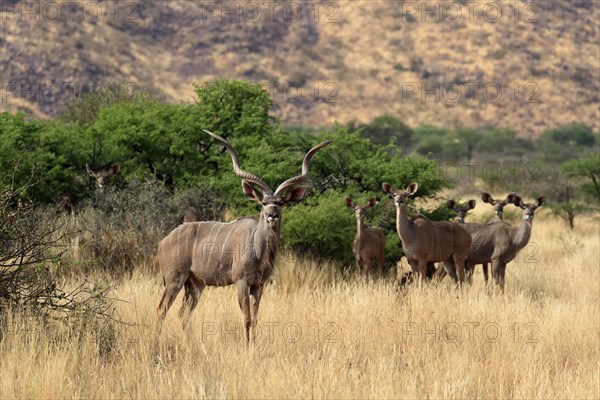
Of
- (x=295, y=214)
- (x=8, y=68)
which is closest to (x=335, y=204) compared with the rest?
(x=295, y=214)

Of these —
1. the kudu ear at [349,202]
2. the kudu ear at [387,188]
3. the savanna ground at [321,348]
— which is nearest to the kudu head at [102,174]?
the savanna ground at [321,348]

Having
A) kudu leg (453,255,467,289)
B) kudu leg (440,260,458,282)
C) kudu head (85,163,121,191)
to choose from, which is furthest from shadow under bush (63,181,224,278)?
kudu leg (453,255,467,289)

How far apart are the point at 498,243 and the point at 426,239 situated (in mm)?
→ 1743

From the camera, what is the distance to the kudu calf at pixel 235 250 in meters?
8.02

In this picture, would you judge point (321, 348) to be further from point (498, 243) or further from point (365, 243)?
point (498, 243)

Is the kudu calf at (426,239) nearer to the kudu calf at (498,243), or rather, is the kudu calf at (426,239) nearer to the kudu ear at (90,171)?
the kudu calf at (498,243)

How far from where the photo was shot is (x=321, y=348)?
24.8 feet

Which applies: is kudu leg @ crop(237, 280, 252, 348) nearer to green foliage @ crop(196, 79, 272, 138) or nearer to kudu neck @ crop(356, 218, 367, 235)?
kudu neck @ crop(356, 218, 367, 235)

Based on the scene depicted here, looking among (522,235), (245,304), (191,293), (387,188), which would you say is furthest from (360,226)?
(245,304)

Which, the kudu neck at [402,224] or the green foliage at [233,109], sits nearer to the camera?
the kudu neck at [402,224]

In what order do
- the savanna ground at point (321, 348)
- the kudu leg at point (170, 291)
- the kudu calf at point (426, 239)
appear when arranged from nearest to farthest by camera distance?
the savanna ground at point (321, 348) < the kudu leg at point (170, 291) < the kudu calf at point (426, 239)

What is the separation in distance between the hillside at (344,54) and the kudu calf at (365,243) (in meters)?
37.5

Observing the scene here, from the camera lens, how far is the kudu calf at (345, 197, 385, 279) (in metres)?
12.0

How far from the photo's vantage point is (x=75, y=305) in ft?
23.8
